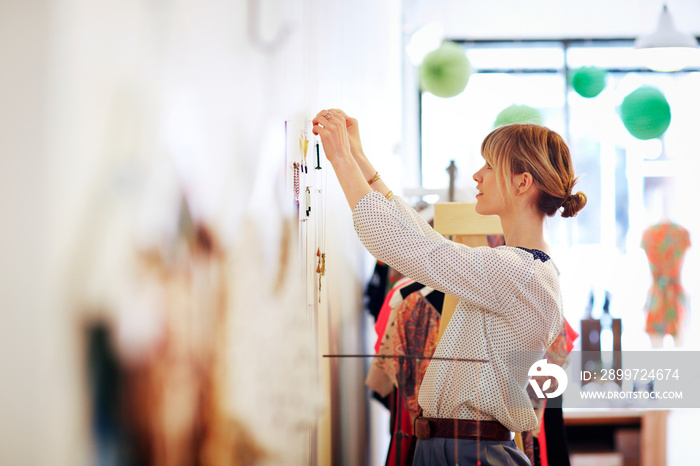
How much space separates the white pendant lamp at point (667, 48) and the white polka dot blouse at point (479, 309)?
227 cm

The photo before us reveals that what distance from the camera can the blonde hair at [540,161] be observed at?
104 centimetres

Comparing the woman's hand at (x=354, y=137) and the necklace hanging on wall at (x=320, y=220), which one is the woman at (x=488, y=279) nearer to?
the woman's hand at (x=354, y=137)

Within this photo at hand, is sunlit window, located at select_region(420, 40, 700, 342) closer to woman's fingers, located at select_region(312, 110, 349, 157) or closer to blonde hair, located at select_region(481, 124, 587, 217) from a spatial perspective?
blonde hair, located at select_region(481, 124, 587, 217)

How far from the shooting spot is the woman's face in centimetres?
108

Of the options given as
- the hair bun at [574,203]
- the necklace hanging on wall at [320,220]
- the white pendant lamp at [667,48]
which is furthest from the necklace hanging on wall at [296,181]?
the white pendant lamp at [667,48]

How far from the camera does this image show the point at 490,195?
109 centimetres

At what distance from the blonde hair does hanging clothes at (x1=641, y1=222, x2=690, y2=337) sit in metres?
3.23

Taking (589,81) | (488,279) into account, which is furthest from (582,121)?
(488,279)

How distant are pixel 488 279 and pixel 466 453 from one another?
11.5 inches

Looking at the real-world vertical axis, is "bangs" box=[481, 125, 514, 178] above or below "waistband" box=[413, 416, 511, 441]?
above

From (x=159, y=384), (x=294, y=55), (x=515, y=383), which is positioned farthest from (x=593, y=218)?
(x=159, y=384)

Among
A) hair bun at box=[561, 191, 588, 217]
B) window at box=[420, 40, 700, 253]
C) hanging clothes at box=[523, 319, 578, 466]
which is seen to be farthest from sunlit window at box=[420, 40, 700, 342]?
hair bun at box=[561, 191, 588, 217]

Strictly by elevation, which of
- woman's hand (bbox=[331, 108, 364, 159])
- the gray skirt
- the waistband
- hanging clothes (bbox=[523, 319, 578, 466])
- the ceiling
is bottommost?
hanging clothes (bbox=[523, 319, 578, 466])

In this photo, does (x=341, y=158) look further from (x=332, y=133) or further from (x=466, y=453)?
(x=466, y=453)
